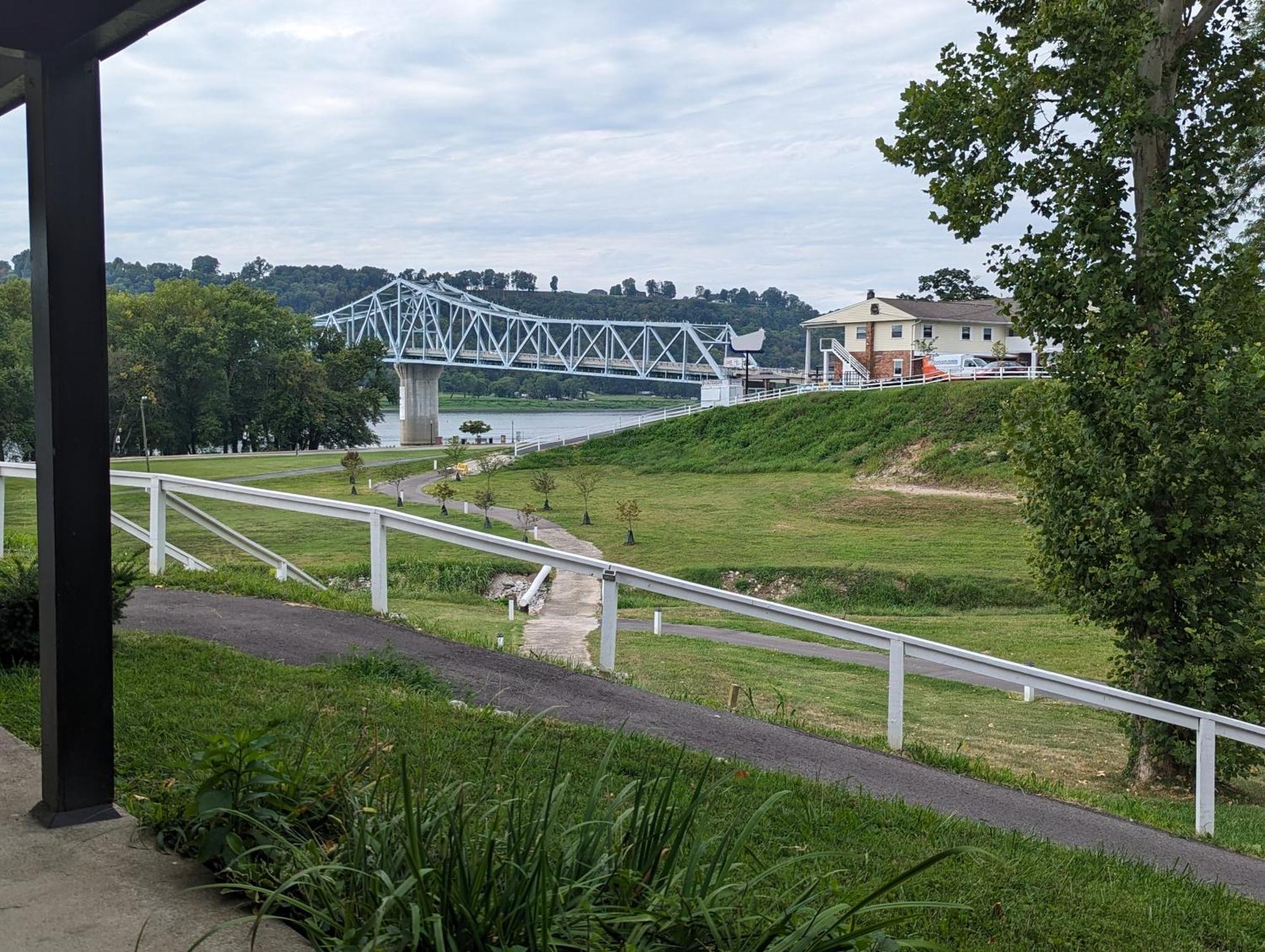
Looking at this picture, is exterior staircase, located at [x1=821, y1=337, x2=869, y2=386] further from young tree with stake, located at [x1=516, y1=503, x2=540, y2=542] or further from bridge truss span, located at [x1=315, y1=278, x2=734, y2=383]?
young tree with stake, located at [x1=516, y1=503, x2=540, y2=542]

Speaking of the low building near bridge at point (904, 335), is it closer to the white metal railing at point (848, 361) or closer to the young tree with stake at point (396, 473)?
the white metal railing at point (848, 361)

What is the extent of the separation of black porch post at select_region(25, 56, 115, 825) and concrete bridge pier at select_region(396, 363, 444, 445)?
83869mm

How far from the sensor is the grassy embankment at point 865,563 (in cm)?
1201

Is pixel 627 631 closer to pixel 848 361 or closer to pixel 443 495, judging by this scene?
pixel 443 495

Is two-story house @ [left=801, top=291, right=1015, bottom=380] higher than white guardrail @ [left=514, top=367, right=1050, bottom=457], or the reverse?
two-story house @ [left=801, top=291, right=1015, bottom=380]

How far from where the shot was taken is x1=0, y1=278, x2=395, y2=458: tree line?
5100cm

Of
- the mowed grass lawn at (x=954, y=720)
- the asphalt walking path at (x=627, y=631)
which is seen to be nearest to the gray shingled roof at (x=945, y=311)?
the asphalt walking path at (x=627, y=631)

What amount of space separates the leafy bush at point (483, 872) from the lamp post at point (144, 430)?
43.1 m

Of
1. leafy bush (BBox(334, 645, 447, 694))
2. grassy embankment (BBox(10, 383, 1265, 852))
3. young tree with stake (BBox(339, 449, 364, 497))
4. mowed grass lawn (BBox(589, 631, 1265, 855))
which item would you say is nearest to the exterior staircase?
grassy embankment (BBox(10, 383, 1265, 852))

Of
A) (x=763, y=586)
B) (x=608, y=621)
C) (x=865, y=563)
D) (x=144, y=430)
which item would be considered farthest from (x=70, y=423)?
(x=144, y=430)

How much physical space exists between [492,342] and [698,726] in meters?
100

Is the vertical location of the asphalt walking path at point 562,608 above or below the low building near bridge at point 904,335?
below

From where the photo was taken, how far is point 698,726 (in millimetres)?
6531

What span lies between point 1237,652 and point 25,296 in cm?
3513
